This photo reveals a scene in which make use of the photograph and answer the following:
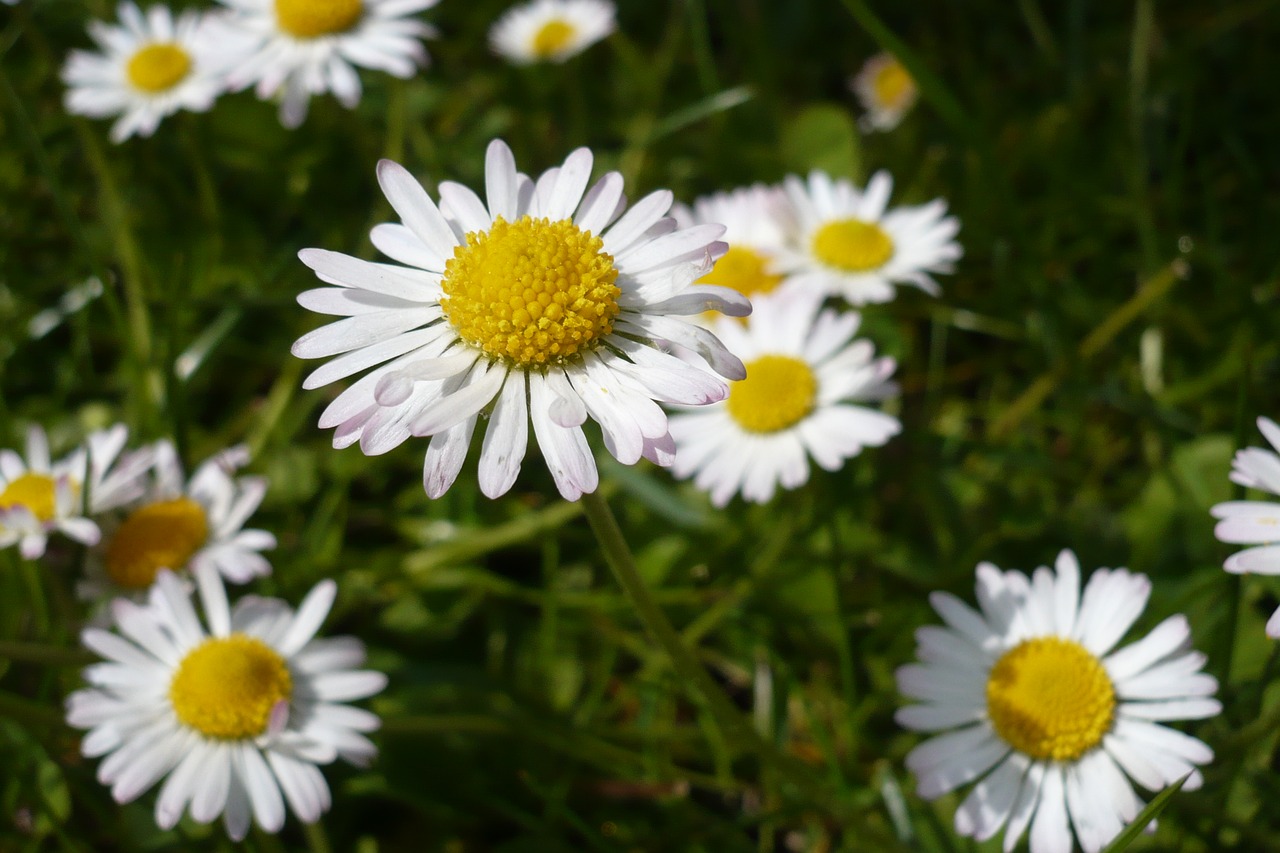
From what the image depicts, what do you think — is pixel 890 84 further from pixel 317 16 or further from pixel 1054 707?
pixel 1054 707

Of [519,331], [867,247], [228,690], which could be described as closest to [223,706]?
[228,690]

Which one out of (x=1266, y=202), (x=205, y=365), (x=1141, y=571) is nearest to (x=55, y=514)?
(x=205, y=365)

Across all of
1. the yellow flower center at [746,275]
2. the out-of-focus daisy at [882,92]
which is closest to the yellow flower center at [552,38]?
the out-of-focus daisy at [882,92]

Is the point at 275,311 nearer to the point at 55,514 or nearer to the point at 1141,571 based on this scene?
the point at 55,514

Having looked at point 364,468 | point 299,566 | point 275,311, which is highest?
point 275,311

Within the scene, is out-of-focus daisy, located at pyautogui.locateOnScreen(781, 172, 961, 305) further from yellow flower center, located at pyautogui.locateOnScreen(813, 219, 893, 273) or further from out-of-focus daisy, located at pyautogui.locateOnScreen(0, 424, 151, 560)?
out-of-focus daisy, located at pyautogui.locateOnScreen(0, 424, 151, 560)

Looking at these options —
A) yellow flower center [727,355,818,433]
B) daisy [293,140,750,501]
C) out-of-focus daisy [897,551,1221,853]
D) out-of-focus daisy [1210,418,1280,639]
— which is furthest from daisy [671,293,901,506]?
daisy [293,140,750,501]
